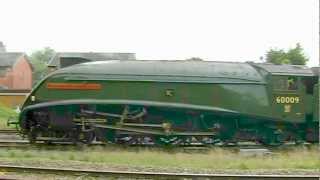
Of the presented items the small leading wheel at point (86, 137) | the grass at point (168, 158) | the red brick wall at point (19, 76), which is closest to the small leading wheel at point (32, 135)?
the grass at point (168, 158)

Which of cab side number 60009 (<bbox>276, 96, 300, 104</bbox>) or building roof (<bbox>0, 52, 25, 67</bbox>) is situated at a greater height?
building roof (<bbox>0, 52, 25, 67</bbox>)

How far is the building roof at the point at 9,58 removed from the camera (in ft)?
226

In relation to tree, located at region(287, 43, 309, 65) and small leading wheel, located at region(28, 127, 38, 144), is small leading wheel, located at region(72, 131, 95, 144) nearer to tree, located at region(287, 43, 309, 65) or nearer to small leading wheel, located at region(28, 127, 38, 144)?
small leading wheel, located at region(28, 127, 38, 144)

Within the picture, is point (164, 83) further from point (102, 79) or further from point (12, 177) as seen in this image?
point (12, 177)

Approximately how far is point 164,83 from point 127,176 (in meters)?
6.19

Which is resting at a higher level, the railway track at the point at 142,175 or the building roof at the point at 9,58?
the building roof at the point at 9,58

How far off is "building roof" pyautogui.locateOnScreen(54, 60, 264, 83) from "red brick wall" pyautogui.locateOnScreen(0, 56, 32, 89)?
5189cm

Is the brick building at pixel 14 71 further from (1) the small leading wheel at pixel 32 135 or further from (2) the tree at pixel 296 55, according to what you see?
(1) the small leading wheel at pixel 32 135

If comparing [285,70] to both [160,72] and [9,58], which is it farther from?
[9,58]

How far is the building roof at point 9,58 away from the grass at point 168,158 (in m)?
55.6

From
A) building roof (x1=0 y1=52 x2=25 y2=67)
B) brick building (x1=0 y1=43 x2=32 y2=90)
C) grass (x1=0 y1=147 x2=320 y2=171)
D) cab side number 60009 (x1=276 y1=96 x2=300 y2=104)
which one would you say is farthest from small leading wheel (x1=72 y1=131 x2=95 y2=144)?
building roof (x1=0 y1=52 x2=25 y2=67)

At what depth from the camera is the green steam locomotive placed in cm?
1584

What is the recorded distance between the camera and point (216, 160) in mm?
13000

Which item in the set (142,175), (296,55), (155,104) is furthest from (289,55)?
(142,175)
